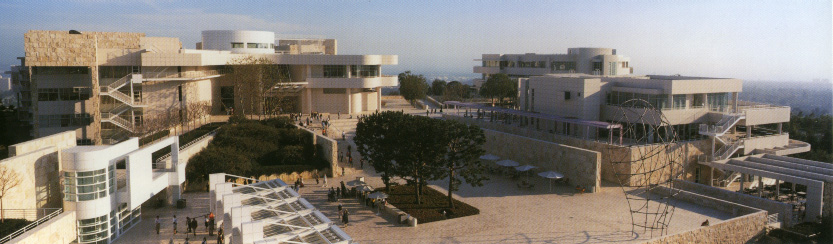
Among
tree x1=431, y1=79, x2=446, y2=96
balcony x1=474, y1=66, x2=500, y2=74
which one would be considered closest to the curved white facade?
balcony x1=474, y1=66, x2=500, y2=74

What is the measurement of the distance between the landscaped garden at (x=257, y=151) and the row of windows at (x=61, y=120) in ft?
49.8

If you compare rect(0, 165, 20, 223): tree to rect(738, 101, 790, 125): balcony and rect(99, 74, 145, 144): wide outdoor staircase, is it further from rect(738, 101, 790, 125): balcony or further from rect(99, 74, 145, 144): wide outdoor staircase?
rect(738, 101, 790, 125): balcony

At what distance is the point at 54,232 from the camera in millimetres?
25766

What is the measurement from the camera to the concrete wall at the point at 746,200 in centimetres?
3531

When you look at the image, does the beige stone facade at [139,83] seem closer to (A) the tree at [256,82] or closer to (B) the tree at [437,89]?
(A) the tree at [256,82]

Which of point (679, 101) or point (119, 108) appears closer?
point (679, 101)

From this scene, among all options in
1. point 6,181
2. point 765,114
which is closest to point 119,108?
point 6,181

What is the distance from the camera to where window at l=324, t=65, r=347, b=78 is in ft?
226

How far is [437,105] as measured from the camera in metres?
91.1

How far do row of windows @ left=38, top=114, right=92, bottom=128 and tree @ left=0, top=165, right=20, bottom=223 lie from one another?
98.9 ft

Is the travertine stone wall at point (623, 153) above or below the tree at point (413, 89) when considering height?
below

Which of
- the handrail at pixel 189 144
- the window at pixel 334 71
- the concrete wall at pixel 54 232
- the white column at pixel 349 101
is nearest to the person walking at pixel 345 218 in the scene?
the concrete wall at pixel 54 232

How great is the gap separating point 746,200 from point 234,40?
63.0 metres

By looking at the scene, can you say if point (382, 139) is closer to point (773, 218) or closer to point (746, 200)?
point (746, 200)
